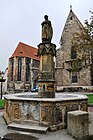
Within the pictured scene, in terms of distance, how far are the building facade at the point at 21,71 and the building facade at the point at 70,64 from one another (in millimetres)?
15111

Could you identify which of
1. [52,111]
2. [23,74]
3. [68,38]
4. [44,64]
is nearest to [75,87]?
[68,38]

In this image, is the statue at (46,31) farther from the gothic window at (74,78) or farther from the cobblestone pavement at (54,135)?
the gothic window at (74,78)

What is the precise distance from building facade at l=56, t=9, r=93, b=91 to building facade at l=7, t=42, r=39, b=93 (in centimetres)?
1511

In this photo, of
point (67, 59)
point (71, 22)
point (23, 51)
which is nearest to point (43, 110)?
point (67, 59)

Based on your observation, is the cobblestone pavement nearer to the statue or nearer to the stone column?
the stone column

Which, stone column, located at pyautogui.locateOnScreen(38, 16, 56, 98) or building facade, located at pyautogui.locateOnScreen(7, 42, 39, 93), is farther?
building facade, located at pyautogui.locateOnScreen(7, 42, 39, 93)

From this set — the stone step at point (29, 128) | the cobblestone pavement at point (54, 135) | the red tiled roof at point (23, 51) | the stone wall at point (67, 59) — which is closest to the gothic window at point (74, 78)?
the stone wall at point (67, 59)

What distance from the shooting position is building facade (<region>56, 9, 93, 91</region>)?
94.6ft

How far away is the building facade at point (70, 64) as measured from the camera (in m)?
28.8

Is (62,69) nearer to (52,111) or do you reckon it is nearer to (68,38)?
(68,38)

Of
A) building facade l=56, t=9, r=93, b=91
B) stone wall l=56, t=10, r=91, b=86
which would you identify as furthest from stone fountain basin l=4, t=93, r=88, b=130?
stone wall l=56, t=10, r=91, b=86

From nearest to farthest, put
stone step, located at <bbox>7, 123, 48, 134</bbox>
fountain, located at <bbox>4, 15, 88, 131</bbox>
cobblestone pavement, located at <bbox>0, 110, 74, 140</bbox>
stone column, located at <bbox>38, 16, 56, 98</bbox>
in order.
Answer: cobblestone pavement, located at <bbox>0, 110, 74, 140</bbox>
stone step, located at <bbox>7, 123, 48, 134</bbox>
fountain, located at <bbox>4, 15, 88, 131</bbox>
stone column, located at <bbox>38, 16, 56, 98</bbox>

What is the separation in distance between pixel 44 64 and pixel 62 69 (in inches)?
927

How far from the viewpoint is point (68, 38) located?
3212 centimetres
